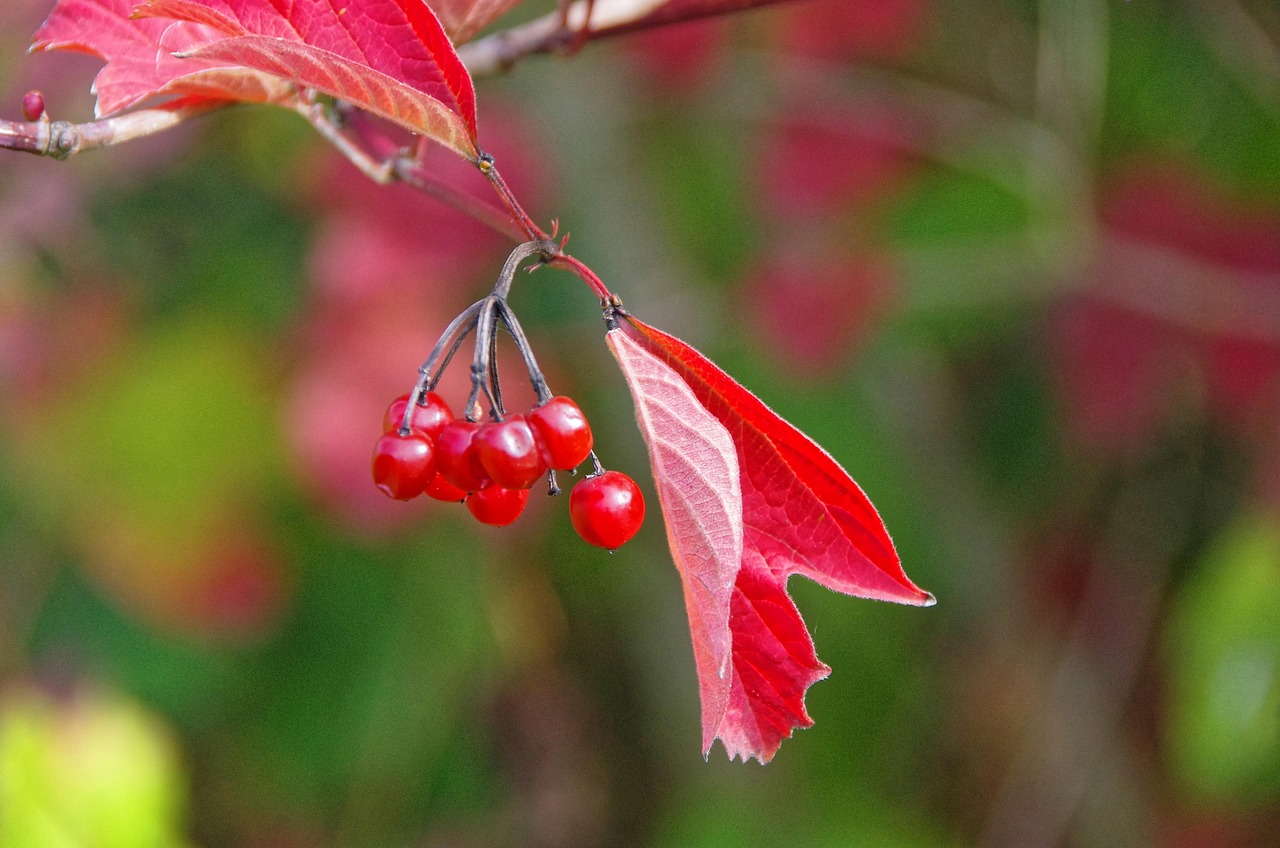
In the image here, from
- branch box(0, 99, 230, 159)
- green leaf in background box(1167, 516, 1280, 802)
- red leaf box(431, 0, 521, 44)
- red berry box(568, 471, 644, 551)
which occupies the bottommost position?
green leaf in background box(1167, 516, 1280, 802)

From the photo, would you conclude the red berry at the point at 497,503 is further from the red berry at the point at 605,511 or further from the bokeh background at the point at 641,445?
the bokeh background at the point at 641,445

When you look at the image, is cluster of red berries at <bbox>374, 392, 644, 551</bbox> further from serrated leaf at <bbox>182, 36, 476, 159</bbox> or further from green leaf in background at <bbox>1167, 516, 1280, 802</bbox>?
green leaf in background at <bbox>1167, 516, 1280, 802</bbox>

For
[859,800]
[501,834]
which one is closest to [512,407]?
[859,800]

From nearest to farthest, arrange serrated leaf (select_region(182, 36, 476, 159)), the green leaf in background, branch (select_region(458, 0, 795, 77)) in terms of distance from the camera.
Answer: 1. serrated leaf (select_region(182, 36, 476, 159))
2. branch (select_region(458, 0, 795, 77))
3. the green leaf in background

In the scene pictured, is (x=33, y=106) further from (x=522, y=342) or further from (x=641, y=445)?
(x=641, y=445)

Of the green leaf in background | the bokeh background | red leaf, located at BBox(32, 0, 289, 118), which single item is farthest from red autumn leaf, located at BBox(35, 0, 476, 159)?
the green leaf in background

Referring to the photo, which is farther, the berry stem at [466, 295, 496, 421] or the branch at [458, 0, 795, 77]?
the branch at [458, 0, 795, 77]

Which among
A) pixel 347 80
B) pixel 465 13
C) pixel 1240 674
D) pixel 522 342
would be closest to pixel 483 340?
pixel 522 342

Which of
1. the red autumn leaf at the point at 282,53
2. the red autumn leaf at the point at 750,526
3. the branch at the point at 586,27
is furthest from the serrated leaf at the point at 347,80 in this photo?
the branch at the point at 586,27
